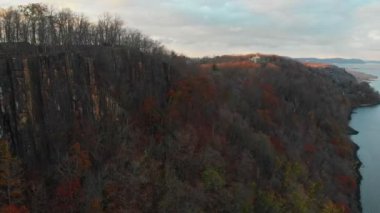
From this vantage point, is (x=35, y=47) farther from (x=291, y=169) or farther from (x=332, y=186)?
(x=332, y=186)

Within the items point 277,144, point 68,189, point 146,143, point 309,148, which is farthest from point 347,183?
point 68,189

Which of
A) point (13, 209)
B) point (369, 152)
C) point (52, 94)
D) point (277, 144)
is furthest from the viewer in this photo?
point (369, 152)

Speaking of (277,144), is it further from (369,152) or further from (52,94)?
(52,94)

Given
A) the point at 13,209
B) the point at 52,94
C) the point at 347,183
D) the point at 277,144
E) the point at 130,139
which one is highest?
the point at 52,94

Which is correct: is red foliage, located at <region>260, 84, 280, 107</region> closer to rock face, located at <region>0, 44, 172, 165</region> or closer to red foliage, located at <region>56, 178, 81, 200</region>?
rock face, located at <region>0, 44, 172, 165</region>

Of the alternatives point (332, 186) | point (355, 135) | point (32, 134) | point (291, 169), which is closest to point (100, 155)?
point (32, 134)

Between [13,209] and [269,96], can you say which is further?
[269,96]
